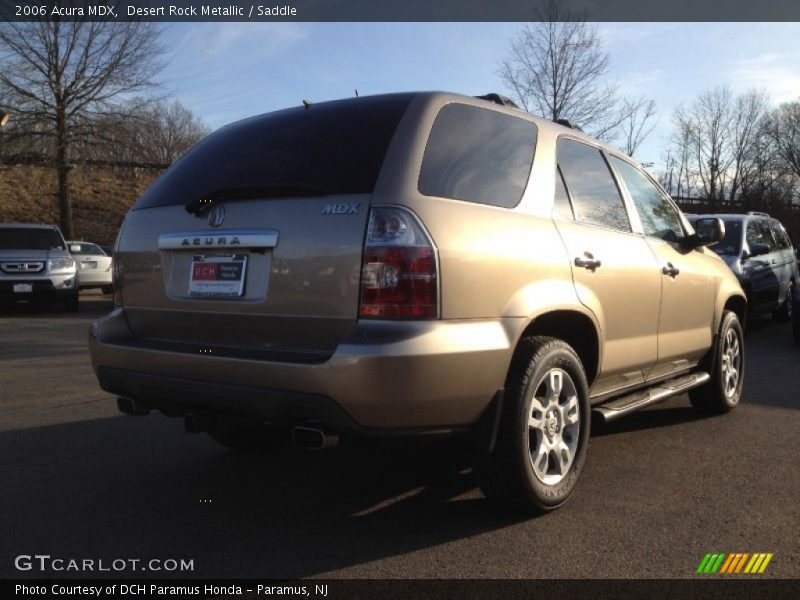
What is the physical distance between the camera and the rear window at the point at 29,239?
A: 13977mm

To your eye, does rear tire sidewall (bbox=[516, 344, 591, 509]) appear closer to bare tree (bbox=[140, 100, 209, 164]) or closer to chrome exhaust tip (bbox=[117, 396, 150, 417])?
chrome exhaust tip (bbox=[117, 396, 150, 417])

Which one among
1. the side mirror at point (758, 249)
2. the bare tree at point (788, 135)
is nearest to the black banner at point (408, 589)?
the side mirror at point (758, 249)

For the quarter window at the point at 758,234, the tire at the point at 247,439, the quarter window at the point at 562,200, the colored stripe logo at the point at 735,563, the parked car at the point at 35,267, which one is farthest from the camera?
the parked car at the point at 35,267

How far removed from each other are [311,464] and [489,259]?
5.86ft

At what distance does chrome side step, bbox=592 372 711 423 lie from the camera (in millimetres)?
3895

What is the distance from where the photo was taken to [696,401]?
17.9ft

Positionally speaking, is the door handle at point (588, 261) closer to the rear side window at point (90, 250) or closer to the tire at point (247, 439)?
the tire at point (247, 439)

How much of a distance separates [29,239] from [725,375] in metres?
12.8

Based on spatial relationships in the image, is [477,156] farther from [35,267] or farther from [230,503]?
[35,267]

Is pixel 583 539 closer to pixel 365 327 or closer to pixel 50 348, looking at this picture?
pixel 365 327

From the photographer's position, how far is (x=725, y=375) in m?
5.44

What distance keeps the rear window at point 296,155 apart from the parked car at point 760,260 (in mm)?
8434

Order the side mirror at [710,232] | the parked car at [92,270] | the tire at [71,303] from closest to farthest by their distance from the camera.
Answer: the side mirror at [710,232] → the tire at [71,303] → the parked car at [92,270]

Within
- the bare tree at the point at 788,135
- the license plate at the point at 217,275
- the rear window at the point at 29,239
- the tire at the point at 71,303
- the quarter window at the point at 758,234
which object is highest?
the bare tree at the point at 788,135
